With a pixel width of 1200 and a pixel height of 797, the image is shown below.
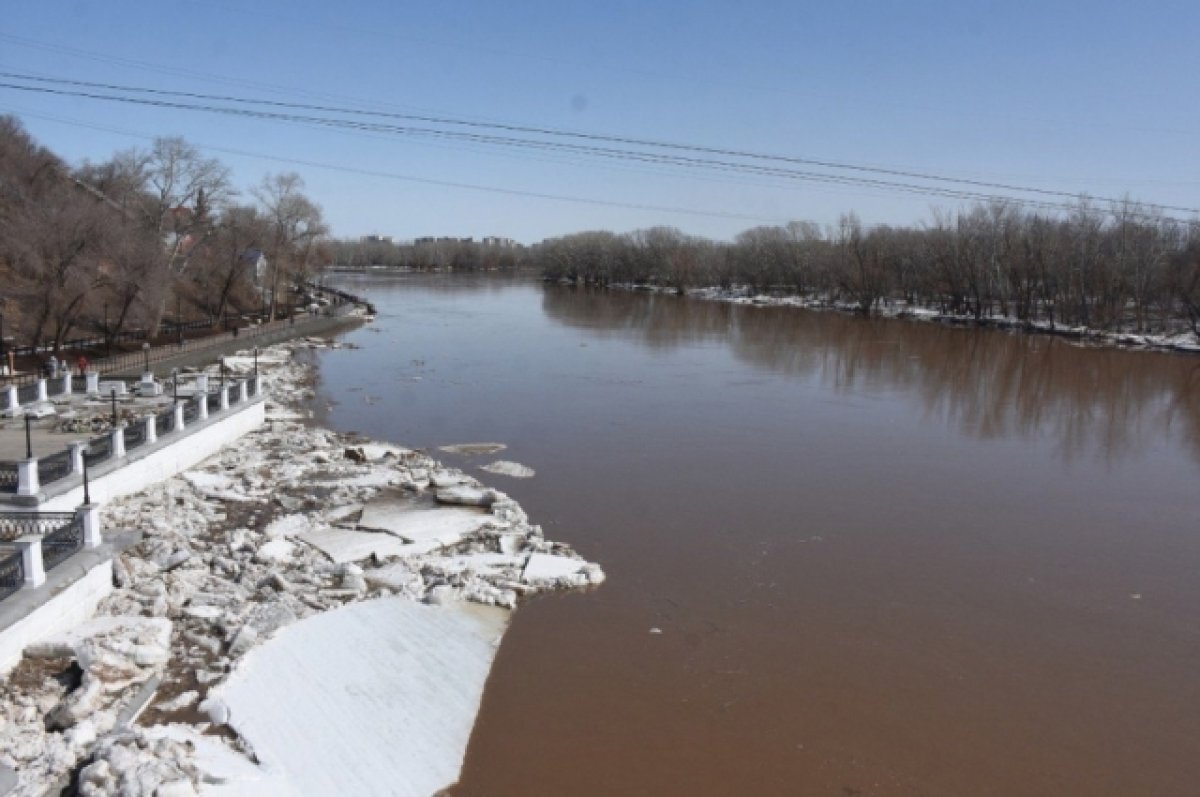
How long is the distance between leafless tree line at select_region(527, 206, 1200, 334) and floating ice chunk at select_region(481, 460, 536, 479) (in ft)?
109

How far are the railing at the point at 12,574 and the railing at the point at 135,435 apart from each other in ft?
19.1

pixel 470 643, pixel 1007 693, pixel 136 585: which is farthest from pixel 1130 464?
pixel 136 585

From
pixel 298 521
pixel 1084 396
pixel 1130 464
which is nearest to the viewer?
pixel 298 521

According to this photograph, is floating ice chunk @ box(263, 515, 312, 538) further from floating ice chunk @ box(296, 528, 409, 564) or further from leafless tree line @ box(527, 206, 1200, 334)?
leafless tree line @ box(527, 206, 1200, 334)

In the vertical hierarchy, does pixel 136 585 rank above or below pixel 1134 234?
below

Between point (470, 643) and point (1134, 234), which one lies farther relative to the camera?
point (1134, 234)

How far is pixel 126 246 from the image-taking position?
29406mm

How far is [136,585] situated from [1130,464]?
20634 millimetres

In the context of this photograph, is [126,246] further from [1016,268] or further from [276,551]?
[1016,268]

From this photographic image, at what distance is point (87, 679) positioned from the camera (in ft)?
26.8

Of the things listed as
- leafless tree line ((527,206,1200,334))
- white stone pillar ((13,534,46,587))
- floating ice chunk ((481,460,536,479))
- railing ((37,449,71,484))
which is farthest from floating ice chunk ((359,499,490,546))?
leafless tree line ((527,206,1200,334))

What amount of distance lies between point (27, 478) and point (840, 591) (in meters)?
11.3

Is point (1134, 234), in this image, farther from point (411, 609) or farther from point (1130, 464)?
point (411, 609)

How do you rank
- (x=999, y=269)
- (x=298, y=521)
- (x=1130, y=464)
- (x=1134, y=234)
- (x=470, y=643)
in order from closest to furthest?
(x=470, y=643) < (x=298, y=521) < (x=1130, y=464) < (x=1134, y=234) < (x=999, y=269)
